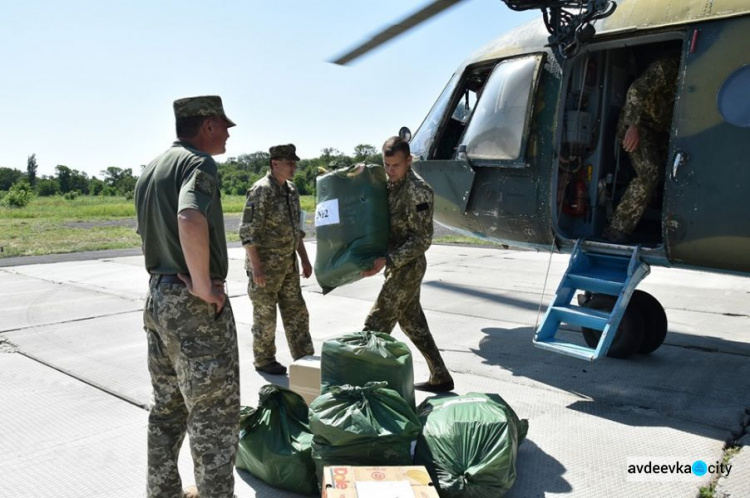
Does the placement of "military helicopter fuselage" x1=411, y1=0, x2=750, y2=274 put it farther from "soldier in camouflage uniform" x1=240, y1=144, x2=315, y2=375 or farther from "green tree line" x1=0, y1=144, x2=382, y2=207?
"green tree line" x1=0, y1=144, x2=382, y2=207

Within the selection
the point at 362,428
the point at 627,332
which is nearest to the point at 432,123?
the point at 627,332

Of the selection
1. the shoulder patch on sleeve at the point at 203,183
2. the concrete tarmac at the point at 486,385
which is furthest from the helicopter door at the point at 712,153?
the shoulder patch on sleeve at the point at 203,183

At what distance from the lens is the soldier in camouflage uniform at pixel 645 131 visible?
16.6ft

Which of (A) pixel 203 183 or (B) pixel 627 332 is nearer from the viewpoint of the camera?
(A) pixel 203 183

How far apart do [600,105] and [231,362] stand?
452cm

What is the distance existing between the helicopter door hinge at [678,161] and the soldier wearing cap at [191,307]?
137 inches

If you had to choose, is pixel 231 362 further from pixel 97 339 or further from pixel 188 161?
pixel 97 339

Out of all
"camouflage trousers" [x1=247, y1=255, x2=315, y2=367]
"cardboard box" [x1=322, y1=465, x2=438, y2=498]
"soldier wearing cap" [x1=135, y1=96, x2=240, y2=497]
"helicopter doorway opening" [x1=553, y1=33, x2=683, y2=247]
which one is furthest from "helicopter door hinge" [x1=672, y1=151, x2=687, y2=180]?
"soldier wearing cap" [x1=135, y1=96, x2=240, y2=497]

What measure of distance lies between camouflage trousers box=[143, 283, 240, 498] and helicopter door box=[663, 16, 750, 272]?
360 cm

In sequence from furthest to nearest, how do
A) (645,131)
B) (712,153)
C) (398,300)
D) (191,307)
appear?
(645,131) → (712,153) → (398,300) → (191,307)

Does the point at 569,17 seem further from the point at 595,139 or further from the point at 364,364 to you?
the point at 364,364

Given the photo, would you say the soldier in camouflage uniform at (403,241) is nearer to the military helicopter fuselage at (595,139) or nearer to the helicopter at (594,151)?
the helicopter at (594,151)

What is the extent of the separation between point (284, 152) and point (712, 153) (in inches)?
124

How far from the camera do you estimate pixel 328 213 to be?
433 centimetres
